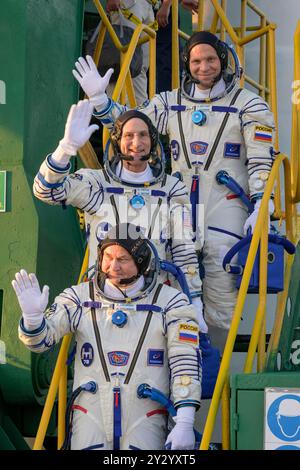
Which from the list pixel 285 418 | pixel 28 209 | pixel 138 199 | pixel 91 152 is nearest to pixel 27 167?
pixel 28 209

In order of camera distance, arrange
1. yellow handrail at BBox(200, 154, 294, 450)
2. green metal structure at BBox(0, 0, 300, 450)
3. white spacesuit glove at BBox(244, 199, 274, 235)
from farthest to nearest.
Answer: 1. green metal structure at BBox(0, 0, 300, 450)
2. white spacesuit glove at BBox(244, 199, 274, 235)
3. yellow handrail at BBox(200, 154, 294, 450)

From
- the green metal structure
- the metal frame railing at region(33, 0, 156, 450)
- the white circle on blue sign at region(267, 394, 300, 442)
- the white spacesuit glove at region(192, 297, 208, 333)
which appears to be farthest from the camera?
the green metal structure

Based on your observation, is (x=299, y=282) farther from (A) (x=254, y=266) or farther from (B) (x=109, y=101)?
(B) (x=109, y=101)

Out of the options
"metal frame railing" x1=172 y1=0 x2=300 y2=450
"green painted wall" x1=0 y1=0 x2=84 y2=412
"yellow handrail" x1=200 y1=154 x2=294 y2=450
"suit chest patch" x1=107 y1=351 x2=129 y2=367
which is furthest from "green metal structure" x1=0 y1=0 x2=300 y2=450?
"suit chest patch" x1=107 y1=351 x2=129 y2=367

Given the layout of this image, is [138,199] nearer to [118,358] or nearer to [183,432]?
[118,358]

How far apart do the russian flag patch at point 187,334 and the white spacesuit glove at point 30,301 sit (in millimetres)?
636

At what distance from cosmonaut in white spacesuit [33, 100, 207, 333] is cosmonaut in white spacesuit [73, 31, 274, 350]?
0.37 m

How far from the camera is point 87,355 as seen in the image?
18.6 ft

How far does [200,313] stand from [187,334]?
20.4 inches

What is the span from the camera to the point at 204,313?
652 cm

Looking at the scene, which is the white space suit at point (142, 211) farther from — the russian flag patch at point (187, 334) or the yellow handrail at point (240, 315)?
the russian flag patch at point (187, 334)

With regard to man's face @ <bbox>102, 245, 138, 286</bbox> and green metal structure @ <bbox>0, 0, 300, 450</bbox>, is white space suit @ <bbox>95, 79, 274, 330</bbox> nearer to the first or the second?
green metal structure @ <bbox>0, 0, 300, 450</bbox>

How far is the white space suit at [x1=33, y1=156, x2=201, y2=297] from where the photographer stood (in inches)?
241

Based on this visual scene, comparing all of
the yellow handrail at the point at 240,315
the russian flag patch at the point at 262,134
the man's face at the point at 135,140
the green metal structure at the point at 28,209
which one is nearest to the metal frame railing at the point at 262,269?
the yellow handrail at the point at 240,315
